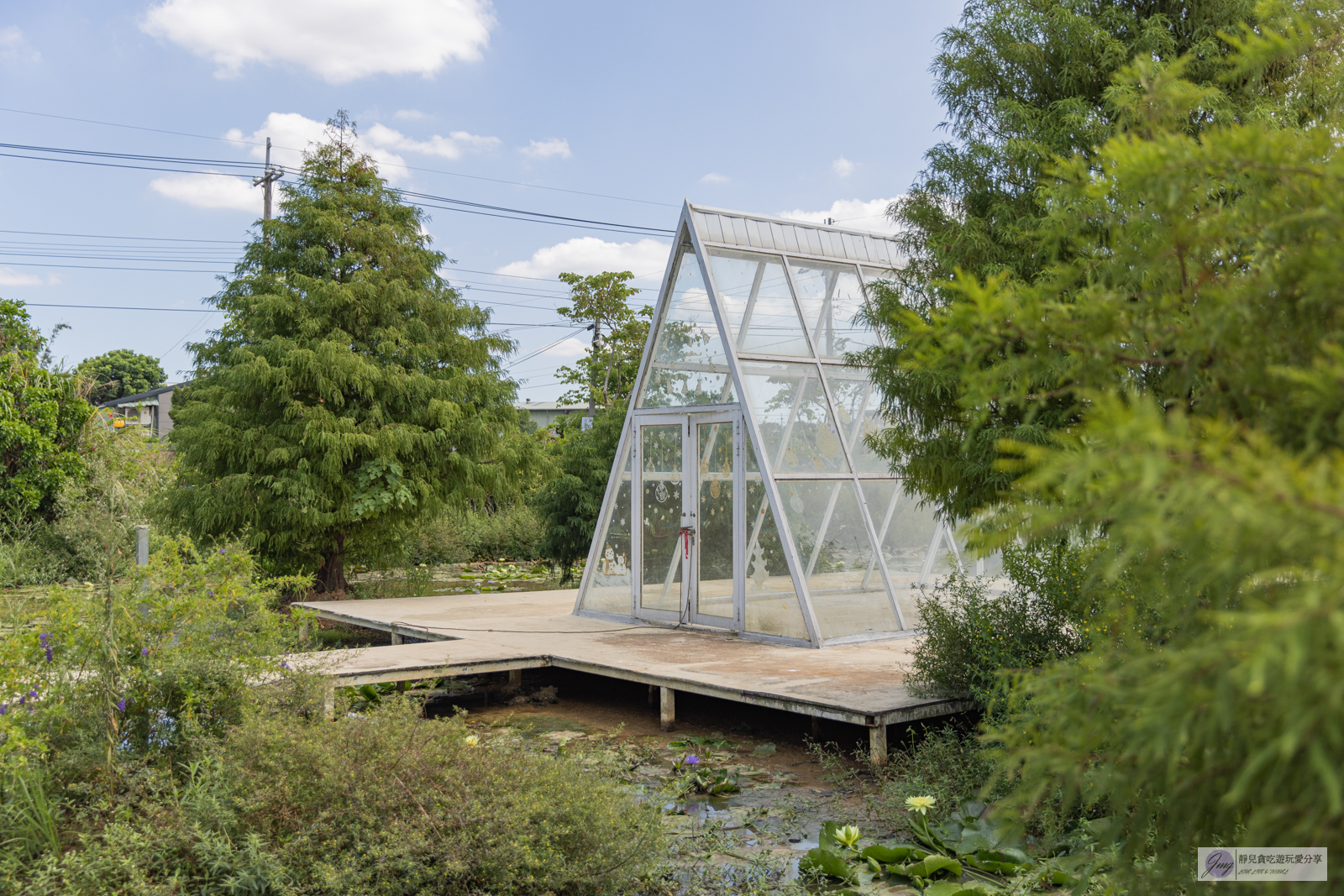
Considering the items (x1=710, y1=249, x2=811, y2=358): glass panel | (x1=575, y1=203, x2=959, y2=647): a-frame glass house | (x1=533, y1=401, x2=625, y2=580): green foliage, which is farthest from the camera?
(x1=533, y1=401, x2=625, y2=580): green foliage

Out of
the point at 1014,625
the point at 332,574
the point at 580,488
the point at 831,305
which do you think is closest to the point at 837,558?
the point at 831,305

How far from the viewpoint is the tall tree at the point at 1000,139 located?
522cm

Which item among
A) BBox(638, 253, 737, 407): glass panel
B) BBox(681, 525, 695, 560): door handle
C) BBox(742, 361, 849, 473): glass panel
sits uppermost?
BBox(638, 253, 737, 407): glass panel

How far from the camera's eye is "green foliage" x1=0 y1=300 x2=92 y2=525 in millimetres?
15172

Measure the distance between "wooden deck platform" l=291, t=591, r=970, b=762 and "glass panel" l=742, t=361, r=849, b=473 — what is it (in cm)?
178

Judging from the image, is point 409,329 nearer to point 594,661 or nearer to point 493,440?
point 493,440

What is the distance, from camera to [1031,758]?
152cm

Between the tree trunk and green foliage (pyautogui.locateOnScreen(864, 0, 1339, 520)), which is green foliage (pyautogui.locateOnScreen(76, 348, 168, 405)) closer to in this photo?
the tree trunk

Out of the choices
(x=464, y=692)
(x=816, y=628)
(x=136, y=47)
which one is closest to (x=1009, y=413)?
(x=816, y=628)

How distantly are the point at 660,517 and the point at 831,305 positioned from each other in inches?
114

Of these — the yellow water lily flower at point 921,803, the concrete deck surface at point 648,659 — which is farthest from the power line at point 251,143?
the yellow water lily flower at point 921,803

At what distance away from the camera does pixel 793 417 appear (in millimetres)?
9352

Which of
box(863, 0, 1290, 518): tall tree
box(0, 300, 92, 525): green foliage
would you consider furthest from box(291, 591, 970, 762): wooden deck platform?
box(0, 300, 92, 525): green foliage

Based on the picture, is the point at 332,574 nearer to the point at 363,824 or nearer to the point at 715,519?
the point at 715,519
